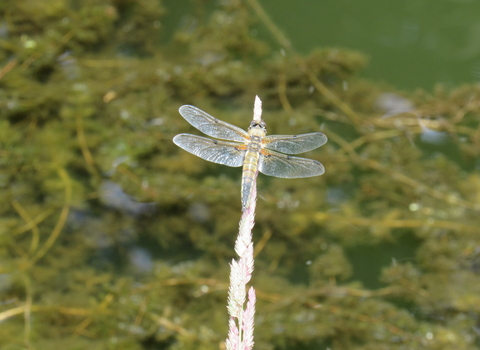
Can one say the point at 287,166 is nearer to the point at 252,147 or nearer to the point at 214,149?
the point at 252,147

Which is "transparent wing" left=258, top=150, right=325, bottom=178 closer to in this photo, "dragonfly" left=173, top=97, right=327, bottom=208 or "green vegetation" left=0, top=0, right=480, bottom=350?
"dragonfly" left=173, top=97, right=327, bottom=208

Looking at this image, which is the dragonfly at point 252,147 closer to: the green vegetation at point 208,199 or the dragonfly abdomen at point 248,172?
the dragonfly abdomen at point 248,172

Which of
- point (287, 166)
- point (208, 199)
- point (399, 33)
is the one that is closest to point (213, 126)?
point (287, 166)

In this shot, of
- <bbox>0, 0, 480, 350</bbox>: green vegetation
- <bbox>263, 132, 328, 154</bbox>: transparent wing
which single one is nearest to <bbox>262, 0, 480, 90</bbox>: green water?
<bbox>0, 0, 480, 350</bbox>: green vegetation

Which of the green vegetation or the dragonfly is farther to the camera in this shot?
the green vegetation

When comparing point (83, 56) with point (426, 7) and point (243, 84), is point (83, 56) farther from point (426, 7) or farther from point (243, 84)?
point (426, 7)

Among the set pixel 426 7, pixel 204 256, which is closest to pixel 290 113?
pixel 204 256

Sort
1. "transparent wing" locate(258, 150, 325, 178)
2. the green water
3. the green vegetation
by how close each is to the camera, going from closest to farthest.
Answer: "transparent wing" locate(258, 150, 325, 178)
the green vegetation
the green water
